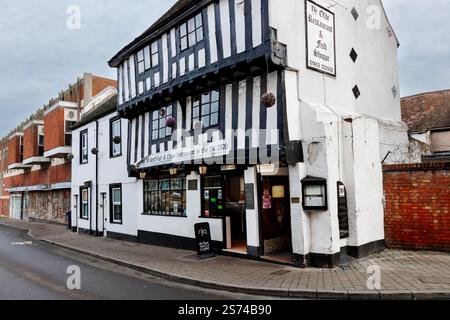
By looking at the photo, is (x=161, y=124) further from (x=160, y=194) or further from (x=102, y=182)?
(x=102, y=182)

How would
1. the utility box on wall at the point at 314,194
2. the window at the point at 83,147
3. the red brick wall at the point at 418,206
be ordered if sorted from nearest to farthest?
the utility box on wall at the point at 314,194 < the red brick wall at the point at 418,206 < the window at the point at 83,147

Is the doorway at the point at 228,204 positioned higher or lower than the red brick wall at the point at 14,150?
lower

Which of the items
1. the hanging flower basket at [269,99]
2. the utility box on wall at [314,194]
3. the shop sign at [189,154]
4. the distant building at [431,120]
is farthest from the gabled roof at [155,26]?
the distant building at [431,120]

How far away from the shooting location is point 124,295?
7.22m

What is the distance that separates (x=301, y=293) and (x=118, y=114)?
1182 centimetres

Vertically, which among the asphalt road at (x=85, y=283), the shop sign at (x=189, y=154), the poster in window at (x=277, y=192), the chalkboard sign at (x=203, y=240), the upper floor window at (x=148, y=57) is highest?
the upper floor window at (x=148, y=57)

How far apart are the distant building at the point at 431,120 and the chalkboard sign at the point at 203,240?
41.6 ft

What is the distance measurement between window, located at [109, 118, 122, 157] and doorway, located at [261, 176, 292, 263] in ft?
27.8

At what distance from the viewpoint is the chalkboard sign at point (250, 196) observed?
9.83m

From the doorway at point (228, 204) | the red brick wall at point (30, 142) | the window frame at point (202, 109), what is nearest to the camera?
the doorway at point (228, 204)

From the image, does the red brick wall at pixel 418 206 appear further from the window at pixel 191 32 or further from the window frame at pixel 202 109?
the window at pixel 191 32

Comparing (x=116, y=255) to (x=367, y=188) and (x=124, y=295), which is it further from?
(x=367, y=188)

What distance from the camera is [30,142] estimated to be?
2994 cm
